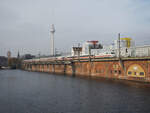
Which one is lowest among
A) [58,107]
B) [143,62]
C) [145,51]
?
[58,107]

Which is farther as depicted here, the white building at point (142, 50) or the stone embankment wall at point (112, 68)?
the white building at point (142, 50)

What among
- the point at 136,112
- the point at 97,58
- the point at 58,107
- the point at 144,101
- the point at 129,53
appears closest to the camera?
the point at 136,112

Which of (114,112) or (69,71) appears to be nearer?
(114,112)

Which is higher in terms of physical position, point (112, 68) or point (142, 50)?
point (142, 50)

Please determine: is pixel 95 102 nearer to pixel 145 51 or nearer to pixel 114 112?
pixel 114 112

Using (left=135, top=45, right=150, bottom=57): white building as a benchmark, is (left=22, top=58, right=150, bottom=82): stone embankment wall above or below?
below

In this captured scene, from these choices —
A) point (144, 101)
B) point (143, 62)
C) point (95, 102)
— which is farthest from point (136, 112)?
Result: point (143, 62)

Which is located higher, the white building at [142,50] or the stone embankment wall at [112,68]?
the white building at [142,50]

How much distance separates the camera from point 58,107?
1903cm

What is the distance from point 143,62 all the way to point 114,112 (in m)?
21.6

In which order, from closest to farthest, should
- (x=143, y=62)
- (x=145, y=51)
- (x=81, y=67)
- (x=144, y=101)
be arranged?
(x=144, y=101), (x=143, y=62), (x=145, y=51), (x=81, y=67)

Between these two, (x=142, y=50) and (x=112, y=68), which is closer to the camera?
(x=142, y=50)

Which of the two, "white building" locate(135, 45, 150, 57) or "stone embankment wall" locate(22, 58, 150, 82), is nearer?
"stone embankment wall" locate(22, 58, 150, 82)

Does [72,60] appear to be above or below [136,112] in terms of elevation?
above
